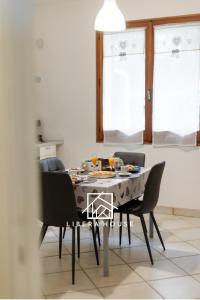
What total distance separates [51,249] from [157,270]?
3.46ft

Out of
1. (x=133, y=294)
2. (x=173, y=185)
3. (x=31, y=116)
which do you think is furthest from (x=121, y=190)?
(x=31, y=116)

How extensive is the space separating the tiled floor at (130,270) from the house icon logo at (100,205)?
1.65ft

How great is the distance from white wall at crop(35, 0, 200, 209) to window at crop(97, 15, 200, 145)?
0.44ft

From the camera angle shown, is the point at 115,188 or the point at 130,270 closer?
the point at 115,188

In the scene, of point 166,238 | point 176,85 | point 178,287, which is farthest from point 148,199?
point 176,85

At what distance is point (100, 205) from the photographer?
2.88 metres

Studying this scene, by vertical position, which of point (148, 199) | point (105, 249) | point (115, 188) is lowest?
point (105, 249)

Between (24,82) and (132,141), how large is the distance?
4136mm

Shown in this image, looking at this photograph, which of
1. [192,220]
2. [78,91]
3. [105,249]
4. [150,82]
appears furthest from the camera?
[78,91]

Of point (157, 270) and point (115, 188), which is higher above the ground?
point (115, 188)

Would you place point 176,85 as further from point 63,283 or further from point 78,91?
point 63,283

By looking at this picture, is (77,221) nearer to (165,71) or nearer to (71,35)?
(165,71)

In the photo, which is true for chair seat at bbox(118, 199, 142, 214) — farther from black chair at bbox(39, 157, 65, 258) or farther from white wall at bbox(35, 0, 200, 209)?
white wall at bbox(35, 0, 200, 209)

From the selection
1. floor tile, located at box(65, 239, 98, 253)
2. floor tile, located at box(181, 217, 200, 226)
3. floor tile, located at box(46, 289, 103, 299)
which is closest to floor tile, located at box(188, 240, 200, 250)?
floor tile, located at box(181, 217, 200, 226)
